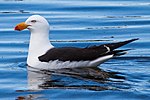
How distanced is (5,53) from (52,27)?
3883 mm

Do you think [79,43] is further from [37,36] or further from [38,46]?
[38,46]

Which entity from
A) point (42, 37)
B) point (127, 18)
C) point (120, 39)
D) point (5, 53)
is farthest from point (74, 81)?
point (127, 18)

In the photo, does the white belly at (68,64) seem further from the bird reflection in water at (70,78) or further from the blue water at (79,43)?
the blue water at (79,43)

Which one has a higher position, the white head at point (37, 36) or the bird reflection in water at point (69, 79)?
the white head at point (37, 36)

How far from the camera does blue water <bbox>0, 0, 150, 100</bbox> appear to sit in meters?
13.7

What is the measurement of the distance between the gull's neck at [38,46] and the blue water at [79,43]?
1.14 feet

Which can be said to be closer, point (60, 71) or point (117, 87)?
point (117, 87)

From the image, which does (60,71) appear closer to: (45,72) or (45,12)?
(45,72)

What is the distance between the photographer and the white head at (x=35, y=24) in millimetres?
16484

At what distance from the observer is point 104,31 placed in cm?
2072

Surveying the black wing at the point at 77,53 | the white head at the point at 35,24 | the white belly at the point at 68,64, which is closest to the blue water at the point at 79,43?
the white belly at the point at 68,64

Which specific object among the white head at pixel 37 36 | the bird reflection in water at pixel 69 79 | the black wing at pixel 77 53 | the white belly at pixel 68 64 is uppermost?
the white head at pixel 37 36

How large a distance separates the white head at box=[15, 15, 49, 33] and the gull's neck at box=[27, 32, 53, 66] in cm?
12

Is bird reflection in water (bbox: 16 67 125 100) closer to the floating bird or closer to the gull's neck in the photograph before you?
the floating bird
